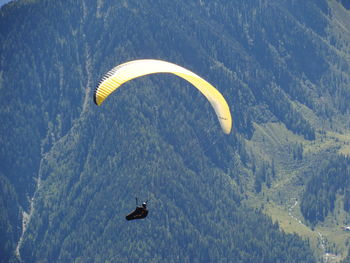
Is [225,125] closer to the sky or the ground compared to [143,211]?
closer to the sky

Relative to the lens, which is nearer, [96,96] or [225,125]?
[96,96]

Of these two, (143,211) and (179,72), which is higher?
(179,72)

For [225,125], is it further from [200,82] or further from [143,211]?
[143,211]

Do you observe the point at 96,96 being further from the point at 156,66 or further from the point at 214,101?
the point at 214,101

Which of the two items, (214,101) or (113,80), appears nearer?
(113,80)

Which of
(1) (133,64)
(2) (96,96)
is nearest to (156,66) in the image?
(1) (133,64)

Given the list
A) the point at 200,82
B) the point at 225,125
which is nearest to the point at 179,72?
the point at 200,82
